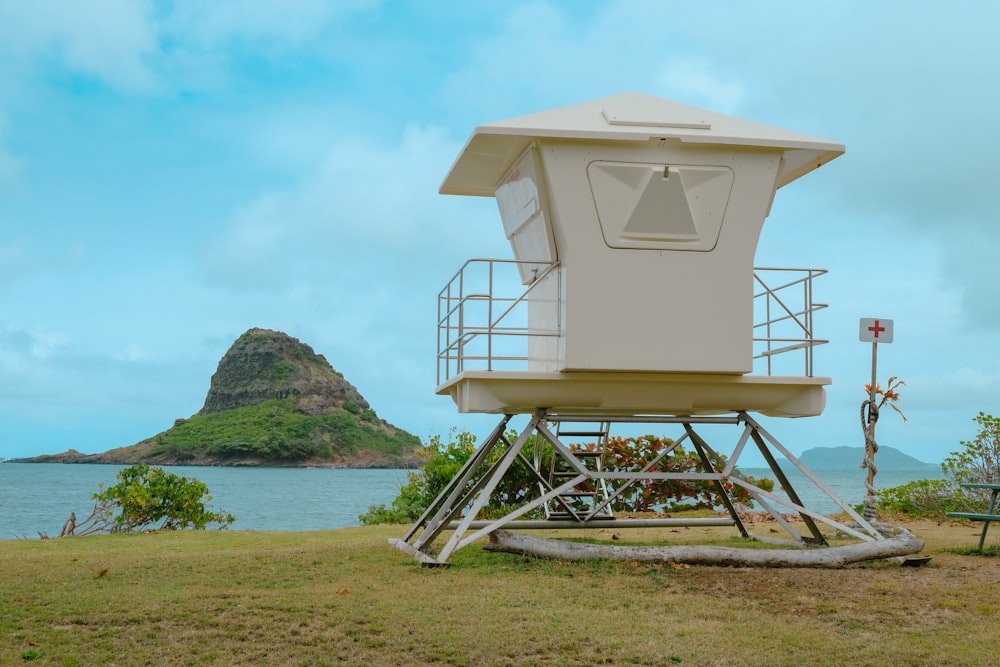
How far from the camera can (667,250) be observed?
10.9 meters

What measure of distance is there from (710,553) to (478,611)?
343 cm

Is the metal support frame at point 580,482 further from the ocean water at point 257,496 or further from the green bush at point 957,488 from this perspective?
the ocean water at point 257,496

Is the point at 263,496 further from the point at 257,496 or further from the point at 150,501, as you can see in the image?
the point at 150,501

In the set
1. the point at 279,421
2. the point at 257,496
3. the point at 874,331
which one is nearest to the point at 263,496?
the point at 257,496

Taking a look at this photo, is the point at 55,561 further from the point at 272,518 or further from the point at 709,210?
the point at 272,518

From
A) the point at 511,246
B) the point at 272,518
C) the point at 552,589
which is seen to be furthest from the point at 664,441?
the point at 272,518

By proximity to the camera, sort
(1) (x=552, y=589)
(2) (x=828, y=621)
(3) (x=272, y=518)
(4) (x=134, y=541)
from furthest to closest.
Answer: (3) (x=272, y=518)
(4) (x=134, y=541)
(1) (x=552, y=589)
(2) (x=828, y=621)

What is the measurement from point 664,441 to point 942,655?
12.0 meters

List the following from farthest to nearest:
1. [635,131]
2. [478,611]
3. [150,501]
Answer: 1. [150,501]
2. [635,131]
3. [478,611]

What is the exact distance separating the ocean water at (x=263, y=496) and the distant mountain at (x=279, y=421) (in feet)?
3.32

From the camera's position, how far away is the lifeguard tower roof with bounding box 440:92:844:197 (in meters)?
10.6

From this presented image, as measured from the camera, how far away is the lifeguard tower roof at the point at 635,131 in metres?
10.6

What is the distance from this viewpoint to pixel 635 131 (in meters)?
10.7

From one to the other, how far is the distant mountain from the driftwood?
149 feet
